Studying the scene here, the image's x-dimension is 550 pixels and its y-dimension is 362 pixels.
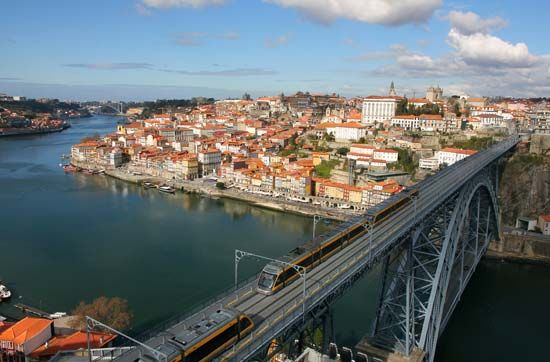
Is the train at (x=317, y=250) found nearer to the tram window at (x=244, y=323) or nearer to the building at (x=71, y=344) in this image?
the tram window at (x=244, y=323)

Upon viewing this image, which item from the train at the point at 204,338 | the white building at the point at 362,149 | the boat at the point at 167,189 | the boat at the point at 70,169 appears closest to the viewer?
the train at the point at 204,338

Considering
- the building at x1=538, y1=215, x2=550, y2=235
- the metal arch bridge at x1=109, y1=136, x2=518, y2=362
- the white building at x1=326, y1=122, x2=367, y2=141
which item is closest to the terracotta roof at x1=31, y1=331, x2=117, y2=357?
the metal arch bridge at x1=109, y1=136, x2=518, y2=362

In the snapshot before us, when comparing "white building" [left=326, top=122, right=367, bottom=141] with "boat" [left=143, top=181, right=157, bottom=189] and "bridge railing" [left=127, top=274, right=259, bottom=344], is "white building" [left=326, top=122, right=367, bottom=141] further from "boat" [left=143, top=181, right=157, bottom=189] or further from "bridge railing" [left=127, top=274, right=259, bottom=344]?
"bridge railing" [left=127, top=274, right=259, bottom=344]

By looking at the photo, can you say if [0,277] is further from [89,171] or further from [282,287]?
[89,171]

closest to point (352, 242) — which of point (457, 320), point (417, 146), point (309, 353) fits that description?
point (309, 353)

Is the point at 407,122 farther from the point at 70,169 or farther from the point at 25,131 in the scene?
the point at 25,131

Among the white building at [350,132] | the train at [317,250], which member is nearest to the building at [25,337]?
the train at [317,250]
